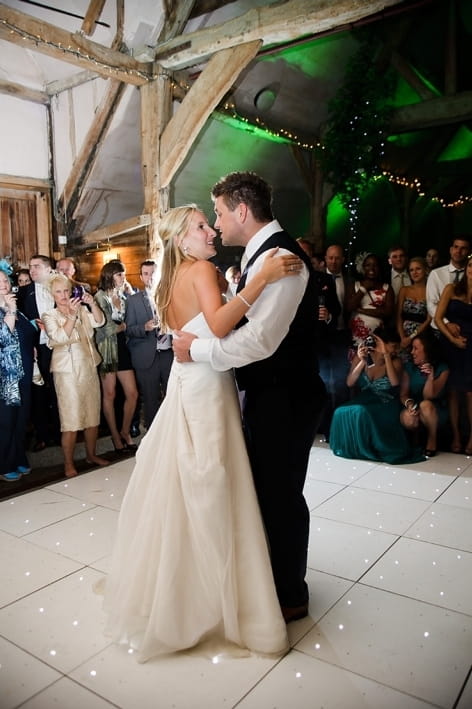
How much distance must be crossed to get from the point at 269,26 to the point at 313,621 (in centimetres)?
457

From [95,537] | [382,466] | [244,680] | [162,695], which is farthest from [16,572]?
[382,466]

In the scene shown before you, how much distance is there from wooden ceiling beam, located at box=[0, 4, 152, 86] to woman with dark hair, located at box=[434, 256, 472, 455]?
3736 millimetres

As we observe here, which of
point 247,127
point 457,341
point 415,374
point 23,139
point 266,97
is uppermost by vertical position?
point 266,97

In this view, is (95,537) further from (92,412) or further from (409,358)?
(409,358)

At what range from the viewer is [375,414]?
4117mm

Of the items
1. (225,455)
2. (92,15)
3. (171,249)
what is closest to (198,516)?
(225,455)

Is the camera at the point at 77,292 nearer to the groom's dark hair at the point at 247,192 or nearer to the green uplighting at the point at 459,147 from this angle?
the groom's dark hair at the point at 247,192

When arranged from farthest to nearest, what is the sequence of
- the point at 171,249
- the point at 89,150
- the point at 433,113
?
1. the point at 89,150
2. the point at 433,113
3. the point at 171,249

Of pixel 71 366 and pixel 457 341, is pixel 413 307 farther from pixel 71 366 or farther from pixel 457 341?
pixel 71 366

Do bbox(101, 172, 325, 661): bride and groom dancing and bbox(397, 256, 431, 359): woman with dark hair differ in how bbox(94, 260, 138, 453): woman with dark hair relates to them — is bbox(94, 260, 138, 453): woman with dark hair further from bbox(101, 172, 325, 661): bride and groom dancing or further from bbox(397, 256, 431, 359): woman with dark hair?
bbox(101, 172, 325, 661): bride and groom dancing

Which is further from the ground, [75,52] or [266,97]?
[266,97]

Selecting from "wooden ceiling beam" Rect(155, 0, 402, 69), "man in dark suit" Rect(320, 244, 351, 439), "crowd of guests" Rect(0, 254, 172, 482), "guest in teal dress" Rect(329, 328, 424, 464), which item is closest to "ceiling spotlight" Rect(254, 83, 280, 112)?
"wooden ceiling beam" Rect(155, 0, 402, 69)

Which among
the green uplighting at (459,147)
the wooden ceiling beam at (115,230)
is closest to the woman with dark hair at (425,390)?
the wooden ceiling beam at (115,230)

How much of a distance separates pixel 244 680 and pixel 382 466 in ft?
8.09
